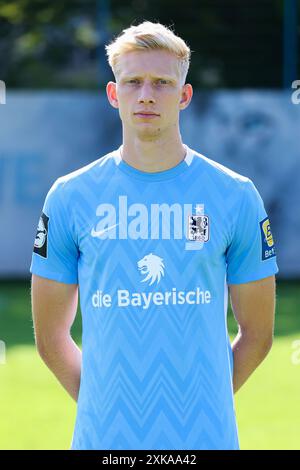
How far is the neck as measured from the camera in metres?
2.87

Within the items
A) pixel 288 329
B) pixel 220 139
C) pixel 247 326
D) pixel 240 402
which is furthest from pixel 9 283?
pixel 247 326

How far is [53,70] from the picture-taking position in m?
15.8

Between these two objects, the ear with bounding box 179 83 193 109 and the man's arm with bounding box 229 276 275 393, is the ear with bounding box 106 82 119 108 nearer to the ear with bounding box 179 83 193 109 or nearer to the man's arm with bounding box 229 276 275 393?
the ear with bounding box 179 83 193 109

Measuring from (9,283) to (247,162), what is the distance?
3241mm

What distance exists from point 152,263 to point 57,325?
0.44 metres

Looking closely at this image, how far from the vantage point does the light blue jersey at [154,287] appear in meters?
2.79

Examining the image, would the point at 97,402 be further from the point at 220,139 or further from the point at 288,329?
the point at 220,139

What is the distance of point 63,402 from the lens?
22.1 feet
